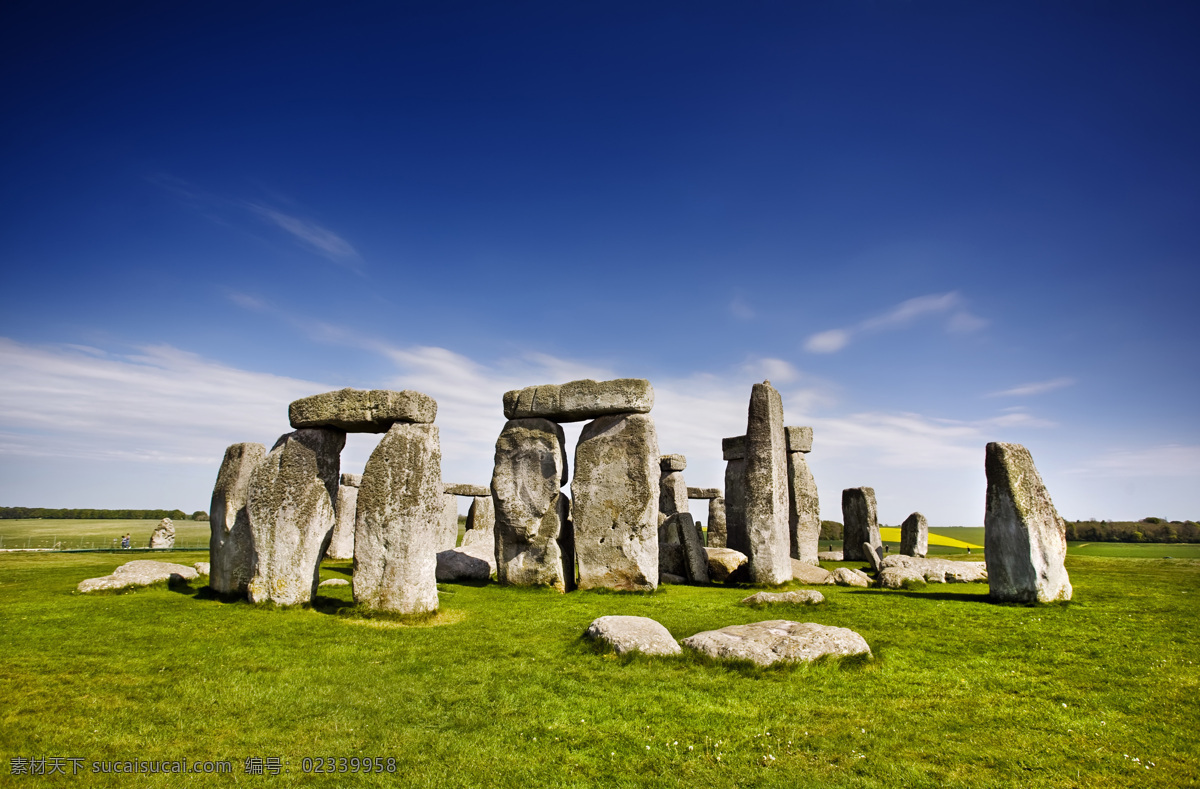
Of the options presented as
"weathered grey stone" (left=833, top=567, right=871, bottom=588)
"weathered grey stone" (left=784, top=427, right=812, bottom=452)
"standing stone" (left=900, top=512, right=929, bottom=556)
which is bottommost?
"weathered grey stone" (left=833, top=567, right=871, bottom=588)

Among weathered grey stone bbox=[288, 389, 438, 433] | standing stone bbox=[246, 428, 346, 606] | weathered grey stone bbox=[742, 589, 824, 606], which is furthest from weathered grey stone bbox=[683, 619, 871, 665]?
standing stone bbox=[246, 428, 346, 606]

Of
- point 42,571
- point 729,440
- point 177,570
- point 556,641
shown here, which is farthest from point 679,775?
point 42,571

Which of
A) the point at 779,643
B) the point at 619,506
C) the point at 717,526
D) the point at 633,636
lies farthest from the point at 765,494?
the point at 717,526

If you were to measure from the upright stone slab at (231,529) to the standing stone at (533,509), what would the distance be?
4.85m

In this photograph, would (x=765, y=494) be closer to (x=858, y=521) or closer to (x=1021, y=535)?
(x=1021, y=535)

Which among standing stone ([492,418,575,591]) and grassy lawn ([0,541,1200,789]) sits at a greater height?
standing stone ([492,418,575,591])

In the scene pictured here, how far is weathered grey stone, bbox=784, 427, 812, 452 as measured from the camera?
18969mm

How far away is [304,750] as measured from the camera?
15.1 feet

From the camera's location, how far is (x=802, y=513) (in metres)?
18.2

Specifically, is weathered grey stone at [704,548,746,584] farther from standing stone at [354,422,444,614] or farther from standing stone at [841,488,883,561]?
standing stone at [841,488,883,561]

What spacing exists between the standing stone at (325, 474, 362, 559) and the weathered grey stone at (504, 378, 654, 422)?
331 inches

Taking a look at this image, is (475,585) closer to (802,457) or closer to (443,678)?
(443,678)

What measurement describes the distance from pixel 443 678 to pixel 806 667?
3.71m

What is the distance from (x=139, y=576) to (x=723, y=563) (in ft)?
39.1
